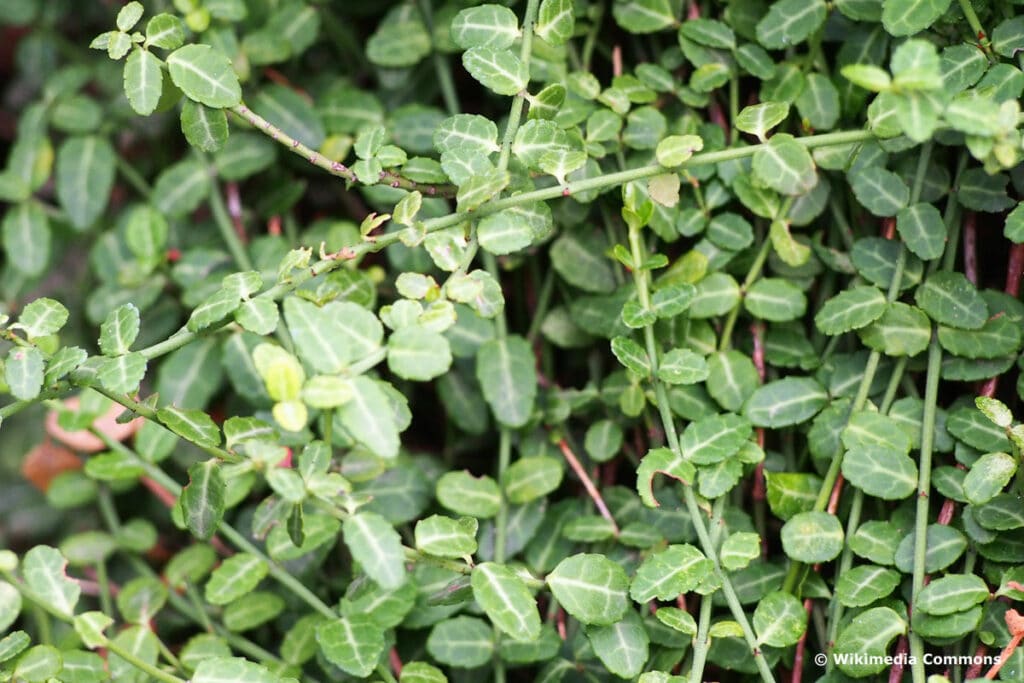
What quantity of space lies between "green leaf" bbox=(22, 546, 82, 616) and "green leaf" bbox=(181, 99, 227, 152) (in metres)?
0.53

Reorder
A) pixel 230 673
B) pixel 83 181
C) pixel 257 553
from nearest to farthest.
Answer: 1. pixel 230 673
2. pixel 257 553
3. pixel 83 181

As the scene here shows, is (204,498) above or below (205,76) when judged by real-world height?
below

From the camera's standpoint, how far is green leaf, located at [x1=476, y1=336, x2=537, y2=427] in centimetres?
134

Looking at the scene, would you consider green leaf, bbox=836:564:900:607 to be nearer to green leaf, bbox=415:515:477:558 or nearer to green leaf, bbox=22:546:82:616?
green leaf, bbox=415:515:477:558

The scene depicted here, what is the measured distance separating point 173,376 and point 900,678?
117 cm

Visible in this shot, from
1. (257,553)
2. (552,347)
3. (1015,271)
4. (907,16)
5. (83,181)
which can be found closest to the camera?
(907,16)

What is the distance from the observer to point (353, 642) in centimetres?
118

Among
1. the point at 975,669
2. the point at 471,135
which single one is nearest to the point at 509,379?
the point at 471,135

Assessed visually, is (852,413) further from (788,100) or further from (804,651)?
(788,100)

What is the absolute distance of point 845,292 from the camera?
1236 millimetres

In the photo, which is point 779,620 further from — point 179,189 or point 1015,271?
point 179,189

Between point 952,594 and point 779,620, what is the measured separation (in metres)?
0.20

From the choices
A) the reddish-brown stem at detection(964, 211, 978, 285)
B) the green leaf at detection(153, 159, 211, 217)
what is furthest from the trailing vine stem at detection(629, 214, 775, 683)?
the green leaf at detection(153, 159, 211, 217)

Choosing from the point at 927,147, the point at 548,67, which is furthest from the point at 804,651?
the point at 548,67
